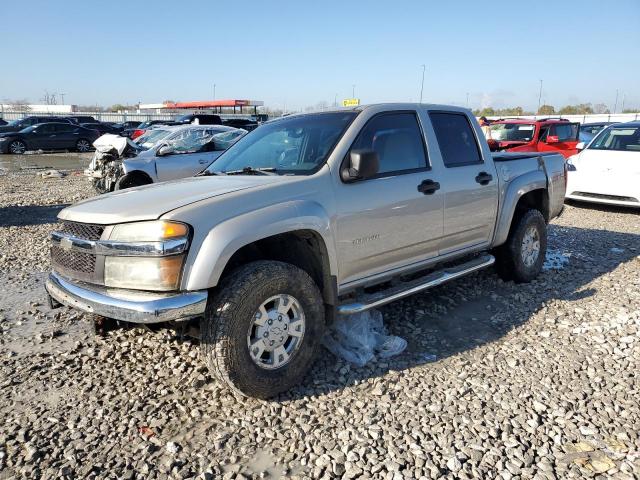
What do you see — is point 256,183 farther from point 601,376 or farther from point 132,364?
point 601,376

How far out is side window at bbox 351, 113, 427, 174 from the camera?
12.9 feet

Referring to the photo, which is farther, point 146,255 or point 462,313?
point 462,313

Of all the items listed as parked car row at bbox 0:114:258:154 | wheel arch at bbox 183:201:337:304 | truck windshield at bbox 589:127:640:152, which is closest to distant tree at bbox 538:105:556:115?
parked car row at bbox 0:114:258:154

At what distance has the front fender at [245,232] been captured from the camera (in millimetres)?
2852

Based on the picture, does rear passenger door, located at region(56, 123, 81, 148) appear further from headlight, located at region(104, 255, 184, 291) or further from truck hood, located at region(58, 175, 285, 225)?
headlight, located at region(104, 255, 184, 291)

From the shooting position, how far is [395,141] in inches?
161

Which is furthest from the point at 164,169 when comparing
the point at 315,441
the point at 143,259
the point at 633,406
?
the point at 633,406

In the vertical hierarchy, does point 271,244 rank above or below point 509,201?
below

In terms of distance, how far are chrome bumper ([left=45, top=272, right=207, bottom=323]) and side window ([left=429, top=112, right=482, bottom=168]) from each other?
2621 millimetres

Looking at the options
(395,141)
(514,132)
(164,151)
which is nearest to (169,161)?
(164,151)

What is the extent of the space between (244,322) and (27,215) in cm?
838

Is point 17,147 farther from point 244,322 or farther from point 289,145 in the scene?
point 244,322

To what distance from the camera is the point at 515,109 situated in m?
68.1

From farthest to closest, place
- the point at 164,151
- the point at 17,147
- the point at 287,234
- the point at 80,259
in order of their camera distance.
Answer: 1. the point at 17,147
2. the point at 164,151
3. the point at 287,234
4. the point at 80,259
